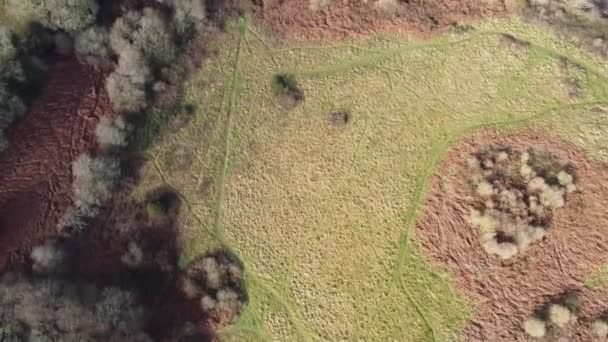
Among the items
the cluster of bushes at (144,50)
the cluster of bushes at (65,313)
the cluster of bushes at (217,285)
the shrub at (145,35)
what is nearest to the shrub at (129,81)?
the cluster of bushes at (144,50)

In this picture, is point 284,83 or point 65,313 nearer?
point 65,313

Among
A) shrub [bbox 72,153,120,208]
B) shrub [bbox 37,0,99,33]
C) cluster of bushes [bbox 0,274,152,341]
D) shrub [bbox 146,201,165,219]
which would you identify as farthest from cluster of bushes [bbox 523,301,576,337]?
shrub [bbox 37,0,99,33]

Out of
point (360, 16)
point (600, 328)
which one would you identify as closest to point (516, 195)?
point (600, 328)

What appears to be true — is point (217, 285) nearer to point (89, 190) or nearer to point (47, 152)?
point (89, 190)

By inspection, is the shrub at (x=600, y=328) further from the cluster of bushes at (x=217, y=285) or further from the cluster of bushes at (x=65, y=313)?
the cluster of bushes at (x=65, y=313)

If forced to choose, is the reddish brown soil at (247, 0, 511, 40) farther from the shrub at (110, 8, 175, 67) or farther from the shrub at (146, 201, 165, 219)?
the shrub at (146, 201, 165, 219)

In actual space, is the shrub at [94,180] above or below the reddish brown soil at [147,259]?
above
